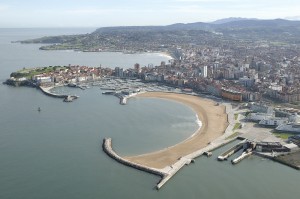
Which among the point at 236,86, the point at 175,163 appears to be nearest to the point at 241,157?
the point at 175,163

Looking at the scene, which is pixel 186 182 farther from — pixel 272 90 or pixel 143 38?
pixel 143 38

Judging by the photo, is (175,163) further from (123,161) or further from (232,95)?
(232,95)

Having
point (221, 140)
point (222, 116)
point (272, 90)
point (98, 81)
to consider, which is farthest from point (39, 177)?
point (98, 81)

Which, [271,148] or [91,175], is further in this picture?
[271,148]

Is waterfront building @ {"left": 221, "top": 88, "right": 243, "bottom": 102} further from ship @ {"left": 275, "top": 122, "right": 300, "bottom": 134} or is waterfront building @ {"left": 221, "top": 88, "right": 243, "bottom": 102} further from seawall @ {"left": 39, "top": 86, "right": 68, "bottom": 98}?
seawall @ {"left": 39, "top": 86, "right": 68, "bottom": 98}

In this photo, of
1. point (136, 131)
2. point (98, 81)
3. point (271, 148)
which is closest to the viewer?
point (271, 148)

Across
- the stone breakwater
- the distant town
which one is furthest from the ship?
the stone breakwater

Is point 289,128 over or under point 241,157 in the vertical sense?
over

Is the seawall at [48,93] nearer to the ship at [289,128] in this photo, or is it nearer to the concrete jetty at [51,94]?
the concrete jetty at [51,94]
